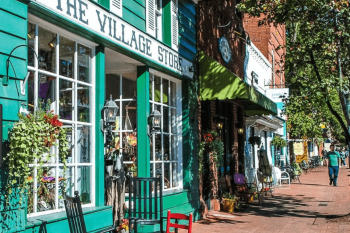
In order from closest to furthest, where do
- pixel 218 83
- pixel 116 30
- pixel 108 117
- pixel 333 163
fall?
pixel 108 117, pixel 116 30, pixel 218 83, pixel 333 163

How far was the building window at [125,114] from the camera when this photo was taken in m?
8.38

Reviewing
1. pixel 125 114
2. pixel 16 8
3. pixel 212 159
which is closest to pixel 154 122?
pixel 125 114

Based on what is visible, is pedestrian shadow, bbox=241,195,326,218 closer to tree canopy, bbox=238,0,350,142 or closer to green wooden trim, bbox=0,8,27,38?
tree canopy, bbox=238,0,350,142

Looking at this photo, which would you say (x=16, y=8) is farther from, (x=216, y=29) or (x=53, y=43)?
(x=216, y=29)

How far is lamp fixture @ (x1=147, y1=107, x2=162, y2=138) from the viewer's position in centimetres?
820

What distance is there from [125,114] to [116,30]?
1.93 m

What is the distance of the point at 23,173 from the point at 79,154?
71.4 inches

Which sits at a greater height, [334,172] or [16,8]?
[16,8]

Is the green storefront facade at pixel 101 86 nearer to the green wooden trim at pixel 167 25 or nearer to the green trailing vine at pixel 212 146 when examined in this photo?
the green wooden trim at pixel 167 25

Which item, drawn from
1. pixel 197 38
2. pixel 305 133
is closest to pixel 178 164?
pixel 197 38

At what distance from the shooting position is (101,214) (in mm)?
6414

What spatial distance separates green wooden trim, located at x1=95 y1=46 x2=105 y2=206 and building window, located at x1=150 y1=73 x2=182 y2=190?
6.93 ft

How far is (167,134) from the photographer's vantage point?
369 inches

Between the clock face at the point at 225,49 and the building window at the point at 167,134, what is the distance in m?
3.03
